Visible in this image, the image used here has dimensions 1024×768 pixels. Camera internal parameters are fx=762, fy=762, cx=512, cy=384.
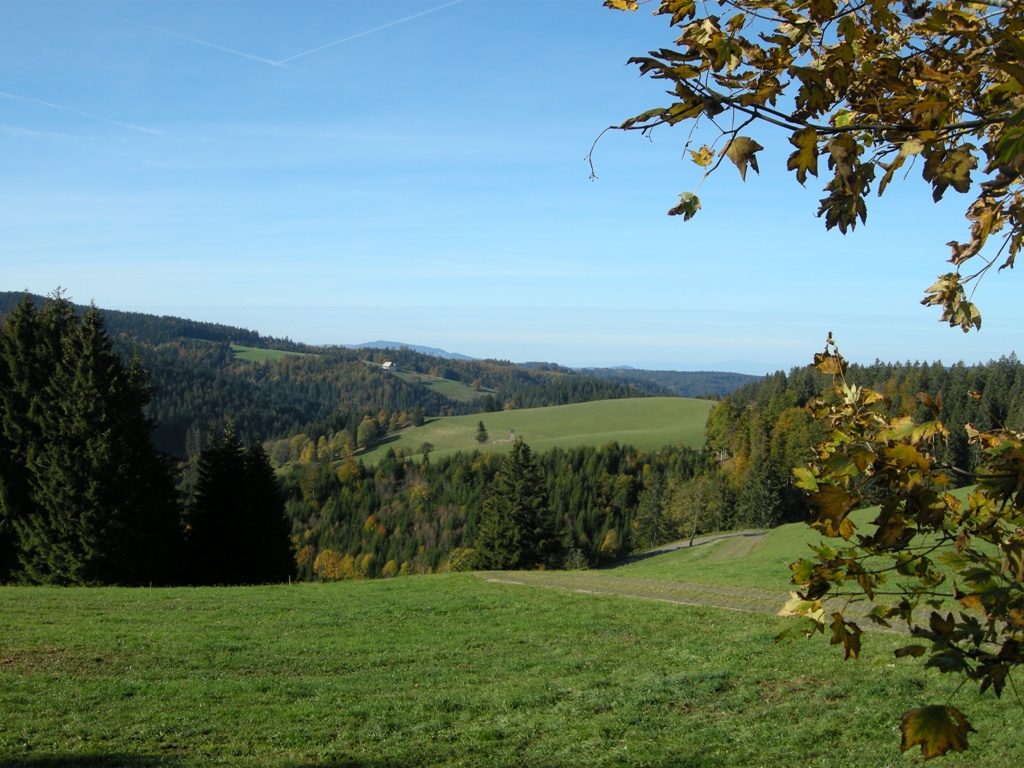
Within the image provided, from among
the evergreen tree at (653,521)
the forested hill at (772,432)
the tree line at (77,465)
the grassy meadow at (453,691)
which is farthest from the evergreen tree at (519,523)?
the evergreen tree at (653,521)

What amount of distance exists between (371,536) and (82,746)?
92.5 m

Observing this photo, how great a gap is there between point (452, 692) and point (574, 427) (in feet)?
426

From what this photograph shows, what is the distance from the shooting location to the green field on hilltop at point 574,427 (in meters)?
122

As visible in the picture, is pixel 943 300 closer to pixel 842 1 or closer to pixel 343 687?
pixel 842 1

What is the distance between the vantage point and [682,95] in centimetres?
207

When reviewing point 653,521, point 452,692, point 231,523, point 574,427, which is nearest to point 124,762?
point 452,692

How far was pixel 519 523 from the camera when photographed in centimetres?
4088

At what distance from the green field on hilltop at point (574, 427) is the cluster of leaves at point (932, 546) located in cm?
11385

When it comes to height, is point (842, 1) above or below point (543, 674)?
above

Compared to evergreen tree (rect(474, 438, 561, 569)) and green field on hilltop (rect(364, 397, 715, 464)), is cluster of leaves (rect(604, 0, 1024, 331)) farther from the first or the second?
green field on hilltop (rect(364, 397, 715, 464))

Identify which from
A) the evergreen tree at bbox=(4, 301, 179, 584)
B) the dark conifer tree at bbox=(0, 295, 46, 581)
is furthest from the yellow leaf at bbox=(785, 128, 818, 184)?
the dark conifer tree at bbox=(0, 295, 46, 581)

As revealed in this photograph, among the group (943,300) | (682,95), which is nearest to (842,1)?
(682,95)

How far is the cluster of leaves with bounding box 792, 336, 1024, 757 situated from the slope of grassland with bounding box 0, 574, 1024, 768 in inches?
210

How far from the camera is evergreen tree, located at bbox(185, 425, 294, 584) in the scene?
28.1 meters
